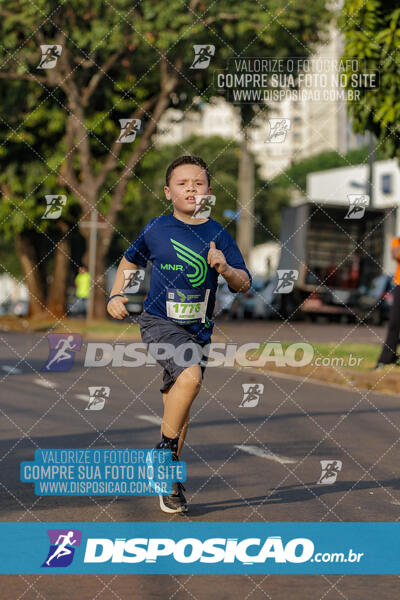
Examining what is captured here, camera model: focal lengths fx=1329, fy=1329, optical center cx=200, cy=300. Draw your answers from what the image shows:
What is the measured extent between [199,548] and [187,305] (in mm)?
1411

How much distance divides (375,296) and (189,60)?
9375 millimetres

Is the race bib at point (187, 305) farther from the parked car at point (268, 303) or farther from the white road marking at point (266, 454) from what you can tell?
the parked car at point (268, 303)

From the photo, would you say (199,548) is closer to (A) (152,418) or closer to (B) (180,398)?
(B) (180,398)

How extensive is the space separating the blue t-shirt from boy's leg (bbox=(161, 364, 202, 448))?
195mm

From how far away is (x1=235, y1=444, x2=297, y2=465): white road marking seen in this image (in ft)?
29.7

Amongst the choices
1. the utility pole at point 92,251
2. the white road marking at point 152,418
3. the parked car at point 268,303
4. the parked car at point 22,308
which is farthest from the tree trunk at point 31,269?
the white road marking at point 152,418

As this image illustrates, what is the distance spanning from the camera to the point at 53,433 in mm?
10391

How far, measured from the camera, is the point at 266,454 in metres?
9.41

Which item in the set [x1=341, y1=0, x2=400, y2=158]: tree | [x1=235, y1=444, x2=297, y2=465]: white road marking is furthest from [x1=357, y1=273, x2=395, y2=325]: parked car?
[x1=235, y1=444, x2=297, y2=465]: white road marking

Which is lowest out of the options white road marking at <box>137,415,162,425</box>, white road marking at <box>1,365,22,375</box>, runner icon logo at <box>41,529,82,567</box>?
white road marking at <box>1,365,22,375</box>

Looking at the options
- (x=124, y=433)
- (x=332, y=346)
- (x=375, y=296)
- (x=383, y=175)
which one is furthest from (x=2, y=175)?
(x=383, y=175)

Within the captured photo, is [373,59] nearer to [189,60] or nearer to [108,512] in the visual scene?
[108,512]

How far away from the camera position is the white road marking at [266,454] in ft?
29.7

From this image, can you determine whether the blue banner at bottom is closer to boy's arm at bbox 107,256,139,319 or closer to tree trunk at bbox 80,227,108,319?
boy's arm at bbox 107,256,139,319
